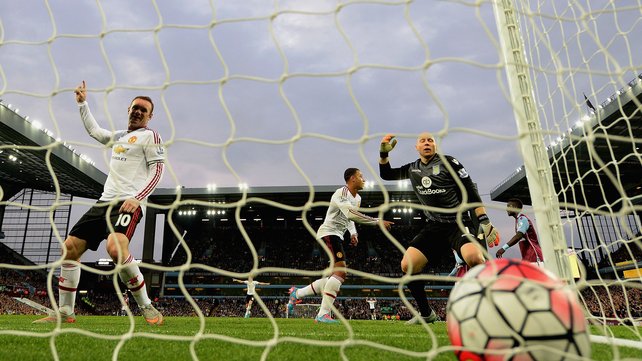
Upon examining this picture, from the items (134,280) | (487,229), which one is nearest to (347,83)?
(487,229)

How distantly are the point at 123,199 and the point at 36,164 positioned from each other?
2391cm

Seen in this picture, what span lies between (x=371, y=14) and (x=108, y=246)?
2.90m

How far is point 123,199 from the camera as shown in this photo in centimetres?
382

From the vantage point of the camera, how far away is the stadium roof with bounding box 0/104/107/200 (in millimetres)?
18812

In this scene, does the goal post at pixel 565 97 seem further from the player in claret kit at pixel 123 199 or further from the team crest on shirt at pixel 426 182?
the player in claret kit at pixel 123 199

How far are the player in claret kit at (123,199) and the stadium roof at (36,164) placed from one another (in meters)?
14.8

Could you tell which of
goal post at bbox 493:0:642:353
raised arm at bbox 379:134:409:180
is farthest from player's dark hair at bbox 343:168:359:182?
goal post at bbox 493:0:642:353

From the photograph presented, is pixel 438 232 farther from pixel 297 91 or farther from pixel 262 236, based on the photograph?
pixel 262 236

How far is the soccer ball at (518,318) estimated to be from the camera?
1.54 metres

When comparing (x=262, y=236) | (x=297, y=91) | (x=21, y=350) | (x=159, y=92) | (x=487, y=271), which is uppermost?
(x=262, y=236)

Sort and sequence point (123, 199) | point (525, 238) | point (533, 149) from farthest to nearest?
point (525, 238) < point (123, 199) < point (533, 149)

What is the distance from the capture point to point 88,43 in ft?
9.94

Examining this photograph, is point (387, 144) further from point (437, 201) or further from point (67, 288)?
point (67, 288)

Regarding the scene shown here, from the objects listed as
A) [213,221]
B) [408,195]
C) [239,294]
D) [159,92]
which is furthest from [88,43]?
[213,221]
